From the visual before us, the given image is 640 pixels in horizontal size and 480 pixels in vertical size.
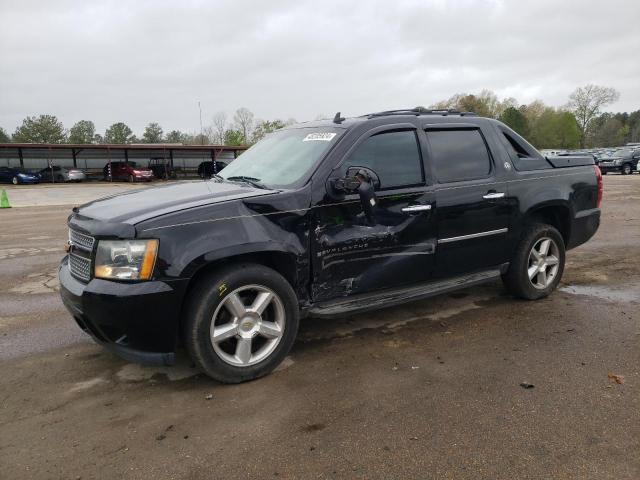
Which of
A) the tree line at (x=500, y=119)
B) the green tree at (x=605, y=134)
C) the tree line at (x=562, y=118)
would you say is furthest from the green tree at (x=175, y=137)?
the green tree at (x=605, y=134)

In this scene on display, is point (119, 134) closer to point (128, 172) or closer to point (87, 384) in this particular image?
point (128, 172)

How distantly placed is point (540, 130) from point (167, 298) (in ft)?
305

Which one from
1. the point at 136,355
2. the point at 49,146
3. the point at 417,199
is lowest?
the point at 136,355

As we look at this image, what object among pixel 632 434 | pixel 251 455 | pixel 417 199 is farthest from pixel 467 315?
pixel 251 455

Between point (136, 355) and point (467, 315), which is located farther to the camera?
point (467, 315)

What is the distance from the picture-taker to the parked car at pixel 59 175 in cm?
3991

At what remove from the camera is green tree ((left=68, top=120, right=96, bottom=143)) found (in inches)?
3593

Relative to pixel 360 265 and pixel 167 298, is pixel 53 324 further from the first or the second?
pixel 360 265

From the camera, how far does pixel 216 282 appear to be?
3287 millimetres

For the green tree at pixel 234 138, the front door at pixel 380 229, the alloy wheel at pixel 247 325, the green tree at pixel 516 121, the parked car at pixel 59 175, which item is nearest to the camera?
the alloy wheel at pixel 247 325

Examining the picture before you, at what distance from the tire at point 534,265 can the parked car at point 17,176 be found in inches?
1630

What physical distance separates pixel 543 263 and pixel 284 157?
9.74 feet

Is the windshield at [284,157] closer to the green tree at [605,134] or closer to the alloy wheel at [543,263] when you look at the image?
the alloy wheel at [543,263]

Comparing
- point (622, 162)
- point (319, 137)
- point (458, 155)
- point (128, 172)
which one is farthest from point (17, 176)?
point (622, 162)
